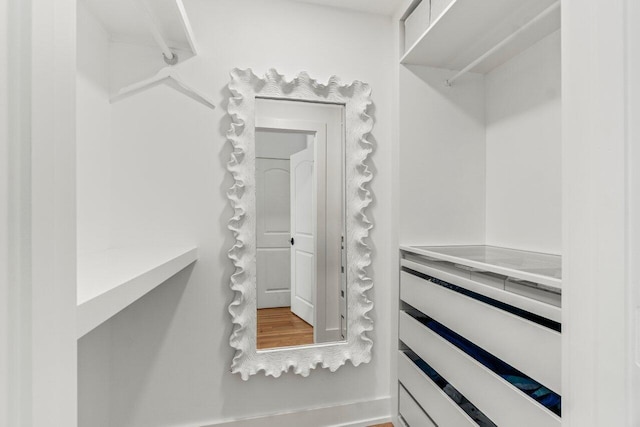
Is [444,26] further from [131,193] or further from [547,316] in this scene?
[131,193]

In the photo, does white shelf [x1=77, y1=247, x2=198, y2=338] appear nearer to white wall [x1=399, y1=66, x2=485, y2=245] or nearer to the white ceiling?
white wall [x1=399, y1=66, x2=485, y2=245]

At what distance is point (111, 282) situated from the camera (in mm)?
809

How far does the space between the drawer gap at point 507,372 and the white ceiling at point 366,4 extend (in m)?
1.66

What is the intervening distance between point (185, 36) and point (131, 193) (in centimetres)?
78

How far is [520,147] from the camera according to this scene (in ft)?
5.65

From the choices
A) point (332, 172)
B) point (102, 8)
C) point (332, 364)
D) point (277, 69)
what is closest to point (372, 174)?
point (332, 172)

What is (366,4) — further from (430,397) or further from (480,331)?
(430,397)

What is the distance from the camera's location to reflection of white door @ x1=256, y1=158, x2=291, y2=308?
1.75 metres

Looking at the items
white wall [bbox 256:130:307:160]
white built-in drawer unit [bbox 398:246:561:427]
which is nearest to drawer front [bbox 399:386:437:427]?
white built-in drawer unit [bbox 398:246:561:427]

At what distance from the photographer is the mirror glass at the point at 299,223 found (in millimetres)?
1748

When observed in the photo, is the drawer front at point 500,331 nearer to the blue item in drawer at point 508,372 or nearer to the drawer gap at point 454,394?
the blue item in drawer at point 508,372

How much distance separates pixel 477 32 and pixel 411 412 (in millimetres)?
1876

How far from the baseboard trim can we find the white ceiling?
217 cm

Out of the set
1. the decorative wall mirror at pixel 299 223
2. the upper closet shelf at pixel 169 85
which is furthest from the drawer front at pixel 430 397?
the upper closet shelf at pixel 169 85
